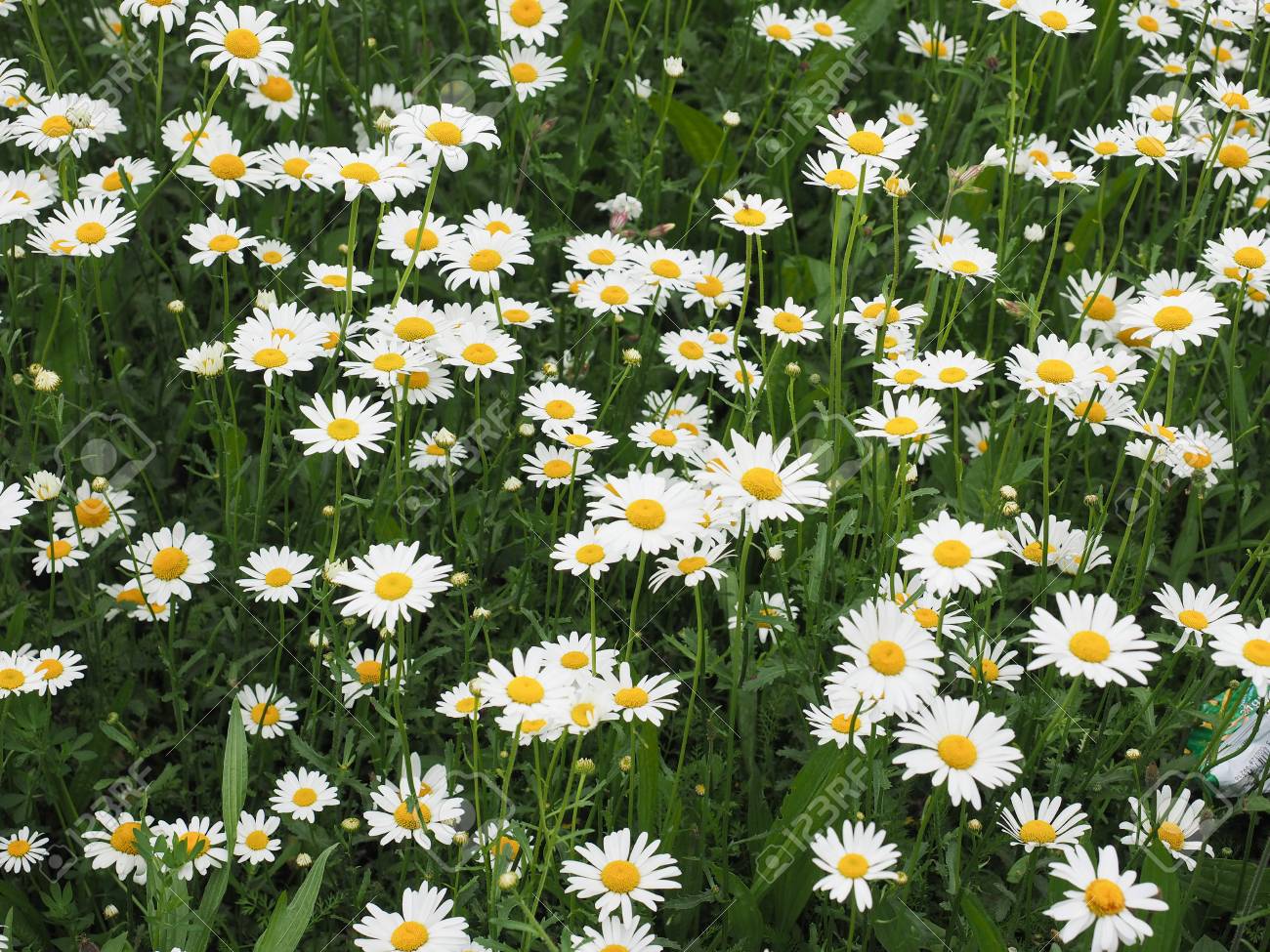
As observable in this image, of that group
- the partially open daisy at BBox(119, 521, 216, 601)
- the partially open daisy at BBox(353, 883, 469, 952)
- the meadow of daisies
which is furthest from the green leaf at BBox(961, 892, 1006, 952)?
the partially open daisy at BBox(119, 521, 216, 601)

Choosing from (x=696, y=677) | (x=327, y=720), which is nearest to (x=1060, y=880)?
(x=696, y=677)

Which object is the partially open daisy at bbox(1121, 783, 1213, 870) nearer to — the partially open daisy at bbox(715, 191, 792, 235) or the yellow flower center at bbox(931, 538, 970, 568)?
the yellow flower center at bbox(931, 538, 970, 568)

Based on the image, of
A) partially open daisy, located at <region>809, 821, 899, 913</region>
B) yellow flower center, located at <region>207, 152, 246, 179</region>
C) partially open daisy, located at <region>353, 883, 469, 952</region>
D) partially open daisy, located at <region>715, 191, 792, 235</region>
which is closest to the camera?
partially open daisy, located at <region>809, 821, 899, 913</region>

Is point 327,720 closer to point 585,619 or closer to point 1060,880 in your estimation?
point 585,619

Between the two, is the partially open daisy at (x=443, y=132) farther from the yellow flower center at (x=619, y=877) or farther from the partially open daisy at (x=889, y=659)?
the yellow flower center at (x=619, y=877)

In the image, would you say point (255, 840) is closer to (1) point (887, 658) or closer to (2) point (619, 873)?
(2) point (619, 873)

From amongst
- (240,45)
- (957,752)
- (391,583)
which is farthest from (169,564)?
(957,752)
